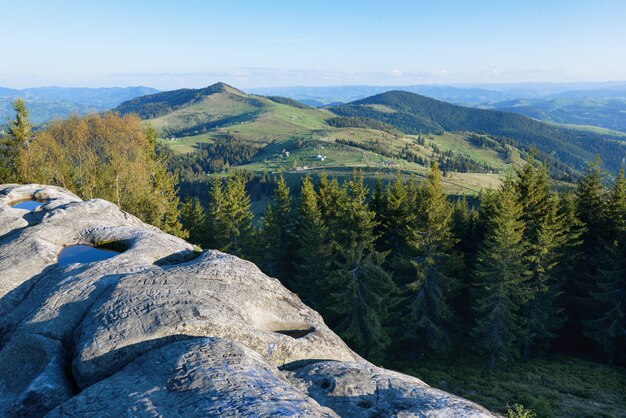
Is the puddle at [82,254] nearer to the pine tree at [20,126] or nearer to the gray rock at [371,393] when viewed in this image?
the gray rock at [371,393]

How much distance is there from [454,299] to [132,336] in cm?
4150

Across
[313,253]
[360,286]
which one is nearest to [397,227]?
[360,286]

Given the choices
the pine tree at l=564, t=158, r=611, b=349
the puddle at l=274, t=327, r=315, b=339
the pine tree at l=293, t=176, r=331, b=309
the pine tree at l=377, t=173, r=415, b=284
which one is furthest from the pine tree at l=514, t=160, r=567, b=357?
the puddle at l=274, t=327, r=315, b=339

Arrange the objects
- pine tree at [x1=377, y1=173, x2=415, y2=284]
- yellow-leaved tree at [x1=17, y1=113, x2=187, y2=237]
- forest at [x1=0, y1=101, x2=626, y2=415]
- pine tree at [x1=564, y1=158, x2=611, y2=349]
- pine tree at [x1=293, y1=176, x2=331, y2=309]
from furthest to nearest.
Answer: yellow-leaved tree at [x1=17, y1=113, x2=187, y2=237] → pine tree at [x1=293, y1=176, x2=331, y2=309] → pine tree at [x1=377, y1=173, x2=415, y2=284] → pine tree at [x1=564, y1=158, x2=611, y2=349] → forest at [x1=0, y1=101, x2=626, y2=415]

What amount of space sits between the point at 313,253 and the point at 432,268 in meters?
13.6

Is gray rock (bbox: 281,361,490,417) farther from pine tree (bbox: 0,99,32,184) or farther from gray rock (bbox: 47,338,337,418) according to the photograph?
pine tree (bbox: 0,99,32,184)

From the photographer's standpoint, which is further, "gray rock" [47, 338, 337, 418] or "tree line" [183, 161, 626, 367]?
"tree line" [183, 161, 626, 367]

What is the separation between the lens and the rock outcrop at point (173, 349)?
10484mm

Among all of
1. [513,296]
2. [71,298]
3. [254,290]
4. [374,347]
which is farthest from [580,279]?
[71,298]

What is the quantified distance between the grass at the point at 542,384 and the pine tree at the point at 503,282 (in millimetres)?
2557

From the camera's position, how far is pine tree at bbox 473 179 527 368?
36.8 m

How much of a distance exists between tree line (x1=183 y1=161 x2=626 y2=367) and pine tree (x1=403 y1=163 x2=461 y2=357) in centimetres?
13

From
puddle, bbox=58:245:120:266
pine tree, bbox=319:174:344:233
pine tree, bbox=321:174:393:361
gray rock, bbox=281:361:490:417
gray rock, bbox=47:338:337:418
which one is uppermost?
gray rock, bbox=47:338:337:418

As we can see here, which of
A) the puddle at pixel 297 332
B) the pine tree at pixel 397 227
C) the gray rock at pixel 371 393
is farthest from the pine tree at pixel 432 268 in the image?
the gray rock at pixel 371 393
